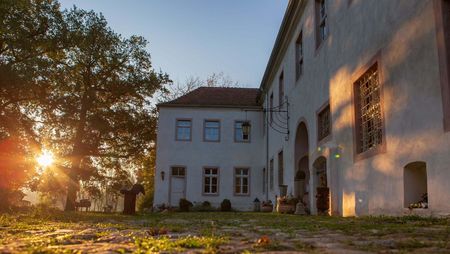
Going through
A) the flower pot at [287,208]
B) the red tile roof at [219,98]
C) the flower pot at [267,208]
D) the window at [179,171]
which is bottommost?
the flower pot at [267,208]

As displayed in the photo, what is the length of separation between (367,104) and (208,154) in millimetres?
18481

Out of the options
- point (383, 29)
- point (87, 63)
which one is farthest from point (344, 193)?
point (87, 63)

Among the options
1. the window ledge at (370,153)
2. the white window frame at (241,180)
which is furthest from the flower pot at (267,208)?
the window ledge at (370,153)

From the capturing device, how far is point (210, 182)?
27.3 meters

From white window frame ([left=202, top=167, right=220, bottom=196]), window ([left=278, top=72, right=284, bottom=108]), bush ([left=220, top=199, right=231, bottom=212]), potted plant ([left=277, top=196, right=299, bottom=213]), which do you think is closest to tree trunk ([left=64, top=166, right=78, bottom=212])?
white window frame ([left=202, top=167, right=220, bottom=196])

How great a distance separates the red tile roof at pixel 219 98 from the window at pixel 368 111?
18.1 meters

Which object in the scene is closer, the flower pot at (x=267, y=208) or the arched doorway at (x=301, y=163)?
the arched doorway at (x=301, y=163)

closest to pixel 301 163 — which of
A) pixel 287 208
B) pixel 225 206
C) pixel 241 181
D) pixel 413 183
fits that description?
pixel 287 208

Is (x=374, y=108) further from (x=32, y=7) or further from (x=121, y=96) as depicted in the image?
(x=121, y=96)

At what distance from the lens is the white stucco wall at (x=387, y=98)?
6.65 meters

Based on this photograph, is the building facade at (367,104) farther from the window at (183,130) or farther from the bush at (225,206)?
the window at (183,130)

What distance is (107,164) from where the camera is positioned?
27.8 metres

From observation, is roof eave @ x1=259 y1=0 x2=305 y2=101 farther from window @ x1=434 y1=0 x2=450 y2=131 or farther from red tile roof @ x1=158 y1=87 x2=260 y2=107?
window @ x1=434 y1=0 x2=450 y2=131

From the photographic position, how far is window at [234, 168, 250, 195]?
27.4m
